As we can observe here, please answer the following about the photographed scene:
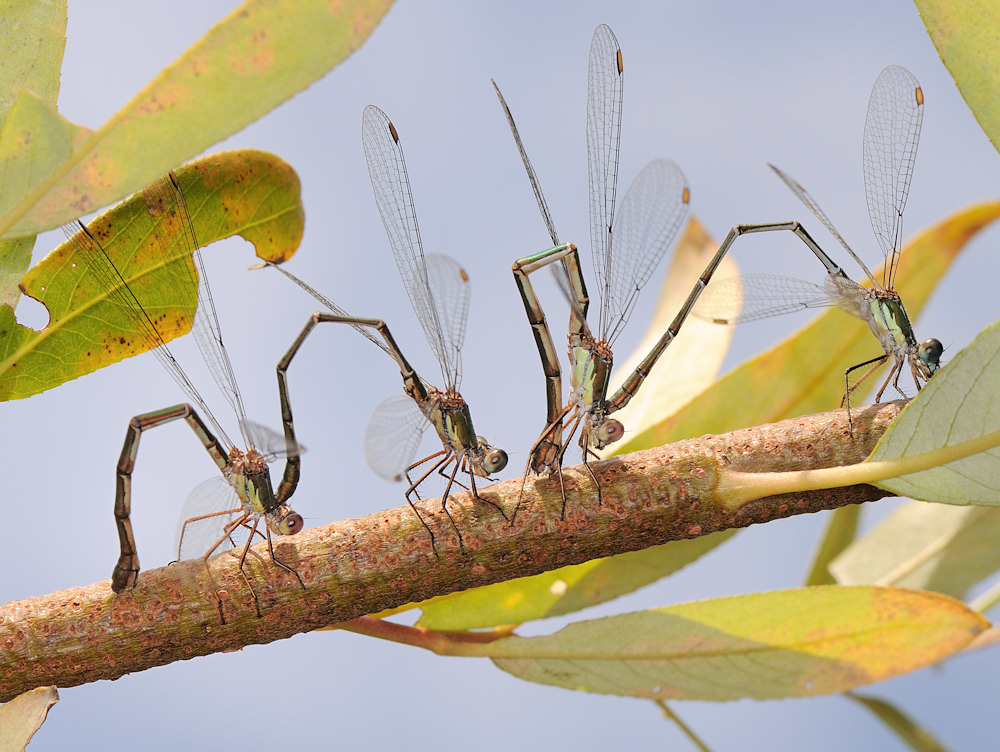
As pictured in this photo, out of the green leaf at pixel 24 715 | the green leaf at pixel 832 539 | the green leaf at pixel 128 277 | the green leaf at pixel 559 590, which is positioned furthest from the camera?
the green leaf at pixel 832 539

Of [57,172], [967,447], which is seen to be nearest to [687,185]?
[967,447]

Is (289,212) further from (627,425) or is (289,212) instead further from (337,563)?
(627,425)

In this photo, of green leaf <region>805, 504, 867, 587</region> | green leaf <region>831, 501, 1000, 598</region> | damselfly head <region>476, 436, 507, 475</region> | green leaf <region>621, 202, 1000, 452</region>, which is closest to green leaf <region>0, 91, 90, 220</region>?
damselfly head <region>476, 436, 507, 475</region>

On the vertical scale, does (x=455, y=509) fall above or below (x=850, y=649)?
above

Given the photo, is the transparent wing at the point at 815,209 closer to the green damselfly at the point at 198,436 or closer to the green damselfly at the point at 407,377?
the green damselfly at the point at 407,377

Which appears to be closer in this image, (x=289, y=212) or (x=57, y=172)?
(x=57, y=172)

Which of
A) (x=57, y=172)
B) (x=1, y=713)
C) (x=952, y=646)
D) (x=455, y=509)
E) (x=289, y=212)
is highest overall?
(x=57, y=172)

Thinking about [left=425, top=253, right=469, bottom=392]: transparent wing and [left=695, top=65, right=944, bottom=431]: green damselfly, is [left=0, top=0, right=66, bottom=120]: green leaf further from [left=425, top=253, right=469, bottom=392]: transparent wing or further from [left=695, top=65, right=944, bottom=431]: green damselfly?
[left=695, top=65, right=944, bottom=431]: green damselfly

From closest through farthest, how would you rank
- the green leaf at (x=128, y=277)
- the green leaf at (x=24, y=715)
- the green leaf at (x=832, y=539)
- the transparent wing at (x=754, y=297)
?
the green leaf at (x=24, y=715) → the green leaf at (x=128, y=277) → the transparent wing at (x=754, y=297) → the green leaf at (x=832, y=539)

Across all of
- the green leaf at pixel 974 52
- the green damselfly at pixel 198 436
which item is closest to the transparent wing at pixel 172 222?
the green damselfly at pixel 198 436
